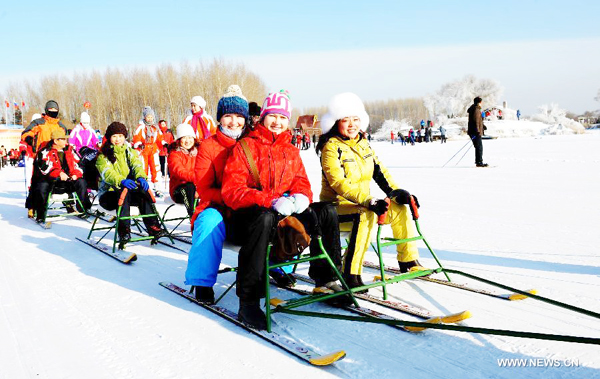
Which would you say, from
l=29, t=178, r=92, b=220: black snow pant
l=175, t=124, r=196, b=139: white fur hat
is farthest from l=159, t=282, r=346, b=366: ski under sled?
l=29, t=178, r=92, b=220: black snow pant

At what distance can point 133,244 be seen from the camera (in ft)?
18.2

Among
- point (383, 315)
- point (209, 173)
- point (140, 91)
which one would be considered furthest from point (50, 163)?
point (140, 91)

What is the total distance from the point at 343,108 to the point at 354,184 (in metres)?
0.59

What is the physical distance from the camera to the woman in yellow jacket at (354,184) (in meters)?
3.37

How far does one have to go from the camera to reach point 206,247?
315cm

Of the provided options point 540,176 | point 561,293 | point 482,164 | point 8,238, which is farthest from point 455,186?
point 8,238

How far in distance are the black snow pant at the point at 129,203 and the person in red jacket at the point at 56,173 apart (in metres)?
2.11

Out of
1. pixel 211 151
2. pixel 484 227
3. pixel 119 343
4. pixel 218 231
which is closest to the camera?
pixel 119 343

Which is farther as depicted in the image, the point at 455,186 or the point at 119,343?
the point at 455,186

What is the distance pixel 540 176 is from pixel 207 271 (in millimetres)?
8131

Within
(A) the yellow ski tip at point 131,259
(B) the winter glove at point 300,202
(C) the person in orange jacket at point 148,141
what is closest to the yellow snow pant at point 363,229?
(B) the winter glove at point 300,202

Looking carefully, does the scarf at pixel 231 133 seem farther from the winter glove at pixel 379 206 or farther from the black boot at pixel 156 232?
the black boot at pixel 156 232

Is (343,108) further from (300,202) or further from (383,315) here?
(383,315)

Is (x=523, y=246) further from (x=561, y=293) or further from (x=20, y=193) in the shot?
(x=20, y=193)
